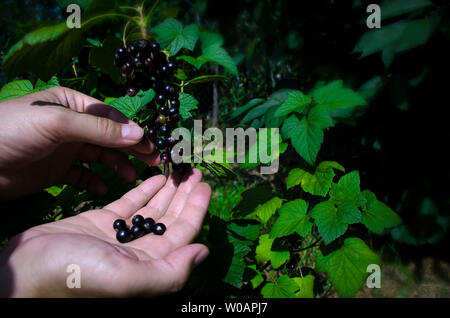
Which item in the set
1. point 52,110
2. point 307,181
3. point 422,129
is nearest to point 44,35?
point 52,110

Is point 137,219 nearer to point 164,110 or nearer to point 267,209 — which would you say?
point 164,110

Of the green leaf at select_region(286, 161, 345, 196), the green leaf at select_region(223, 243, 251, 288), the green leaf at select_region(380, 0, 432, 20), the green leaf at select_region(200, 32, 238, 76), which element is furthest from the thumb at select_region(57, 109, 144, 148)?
the green leaf at select_region(380, 0, 432, 20)

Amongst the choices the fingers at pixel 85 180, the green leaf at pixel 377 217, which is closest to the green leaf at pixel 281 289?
the green leaf at pixel 377 217

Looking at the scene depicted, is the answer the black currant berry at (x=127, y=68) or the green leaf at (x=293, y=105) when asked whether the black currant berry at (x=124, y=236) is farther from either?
the green leaf at (x=293, y=105)

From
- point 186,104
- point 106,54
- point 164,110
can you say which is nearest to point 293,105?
point 186,104

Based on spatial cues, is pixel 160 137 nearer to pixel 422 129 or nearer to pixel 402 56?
pixel 402 56
